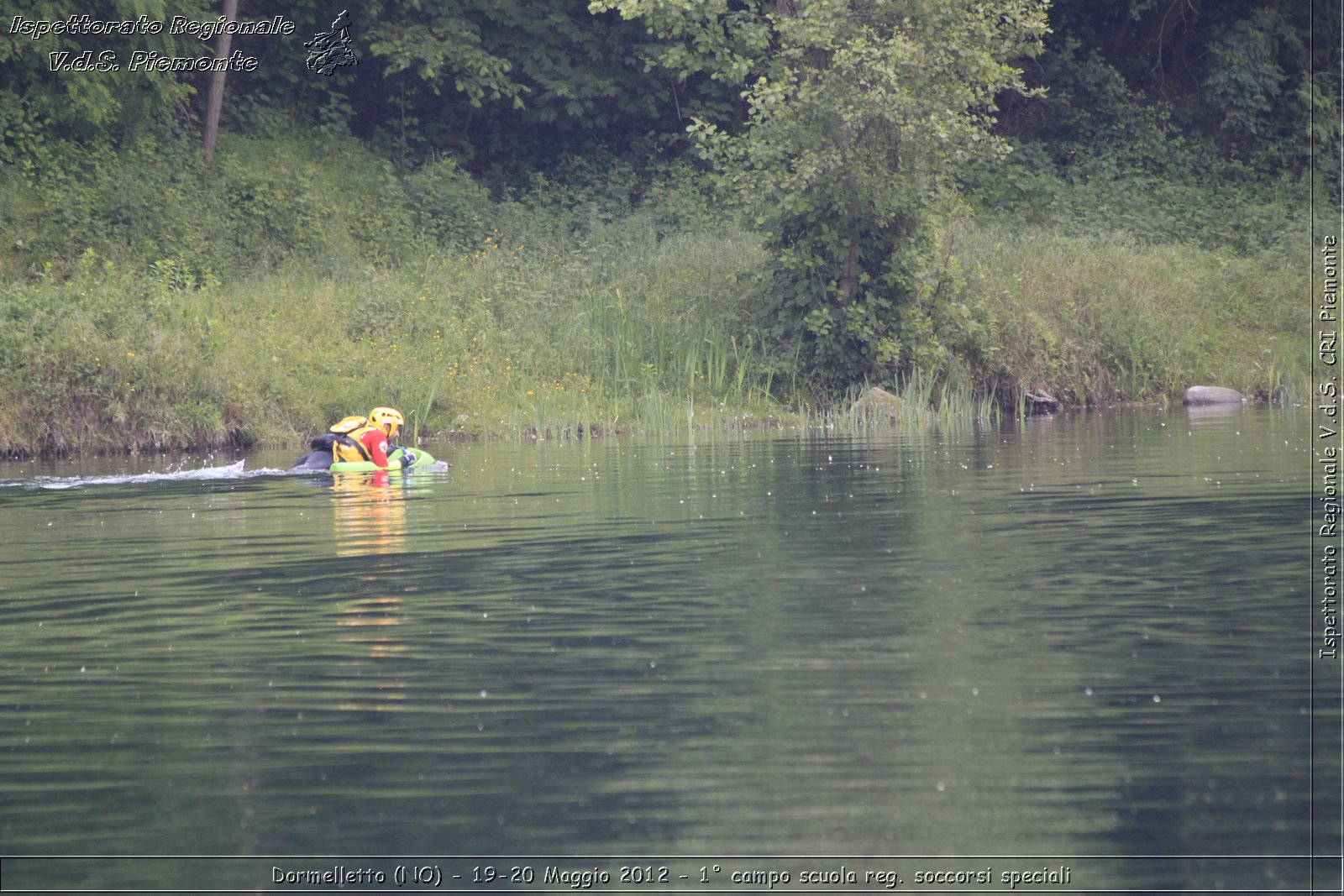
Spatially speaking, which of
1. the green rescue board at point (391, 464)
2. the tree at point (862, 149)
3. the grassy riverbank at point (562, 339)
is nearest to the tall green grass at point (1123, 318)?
the grassy riverbank at point (562, 339)

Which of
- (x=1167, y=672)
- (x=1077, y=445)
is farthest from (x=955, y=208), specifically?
(x=1167, y=672)

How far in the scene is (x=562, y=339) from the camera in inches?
1051

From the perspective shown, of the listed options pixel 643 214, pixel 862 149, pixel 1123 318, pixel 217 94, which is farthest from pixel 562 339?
pixel 217 94

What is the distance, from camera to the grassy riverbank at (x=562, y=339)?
22.3 m

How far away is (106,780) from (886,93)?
20.2 m

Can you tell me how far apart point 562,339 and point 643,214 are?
24.1 ft

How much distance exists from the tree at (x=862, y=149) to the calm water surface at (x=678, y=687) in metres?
12.4

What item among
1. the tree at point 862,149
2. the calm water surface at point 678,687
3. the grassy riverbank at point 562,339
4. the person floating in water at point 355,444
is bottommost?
the calm water surface at point 678,687

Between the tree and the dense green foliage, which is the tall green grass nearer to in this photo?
the dense green foliage

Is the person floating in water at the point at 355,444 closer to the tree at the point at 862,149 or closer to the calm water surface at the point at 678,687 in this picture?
the calm water surface at the point at 678,687

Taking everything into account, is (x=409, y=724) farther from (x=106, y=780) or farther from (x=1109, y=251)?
(x=1109, y=251)

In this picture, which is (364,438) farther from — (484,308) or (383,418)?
(484,308)

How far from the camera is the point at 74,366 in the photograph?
2198 cm

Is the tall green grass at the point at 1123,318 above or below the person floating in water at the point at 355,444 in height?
above
